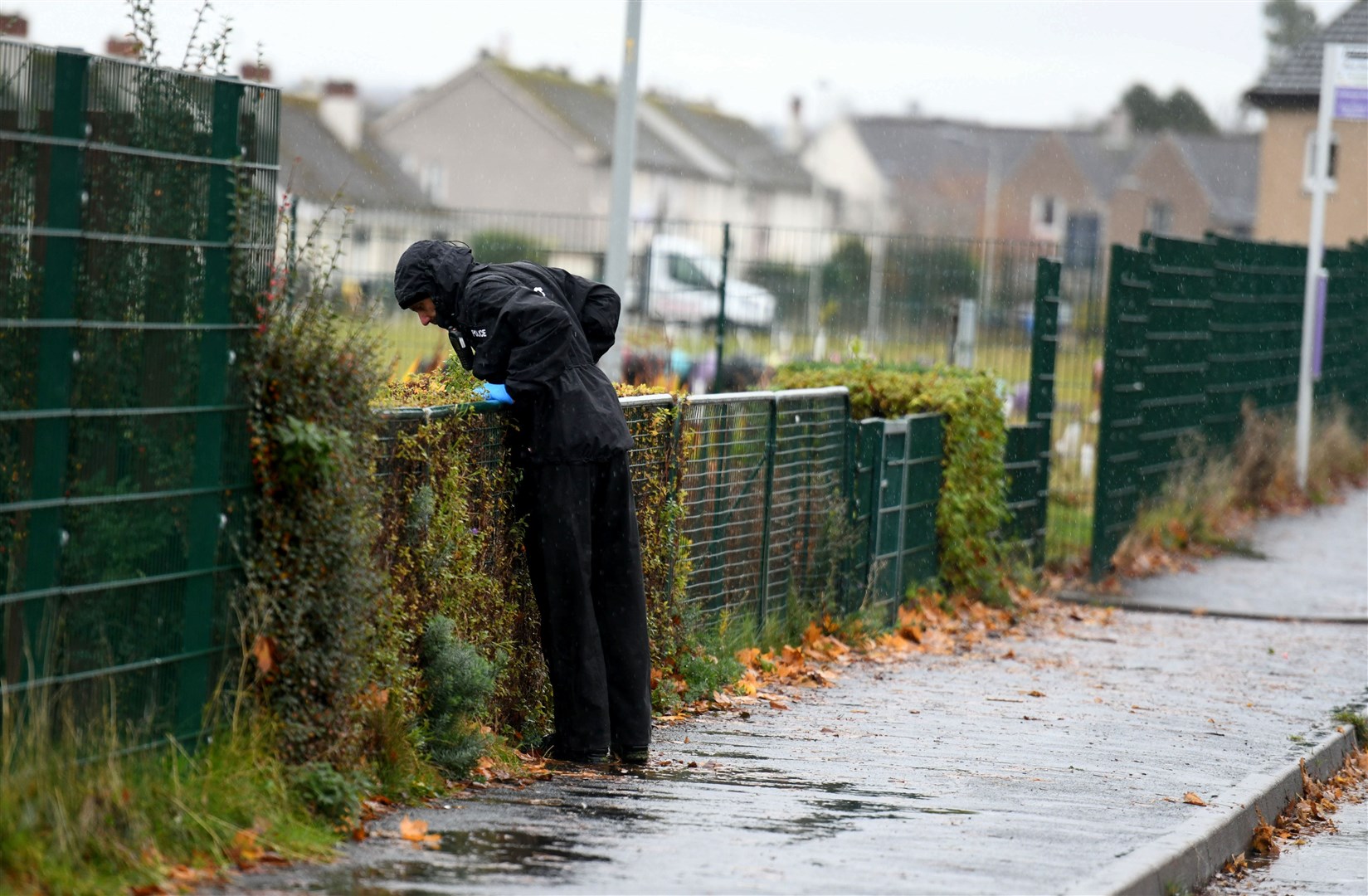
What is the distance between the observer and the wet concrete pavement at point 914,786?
17.7ft

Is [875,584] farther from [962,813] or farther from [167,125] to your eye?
[167,125]

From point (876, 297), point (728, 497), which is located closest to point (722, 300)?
point (876, 297)

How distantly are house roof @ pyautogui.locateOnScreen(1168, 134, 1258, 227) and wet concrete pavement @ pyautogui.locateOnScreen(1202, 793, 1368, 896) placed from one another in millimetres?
98737

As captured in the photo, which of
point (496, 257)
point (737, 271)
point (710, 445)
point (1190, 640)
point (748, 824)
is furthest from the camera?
point (496, 257)

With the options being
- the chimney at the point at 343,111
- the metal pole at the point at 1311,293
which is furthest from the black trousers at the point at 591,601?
the chimney at the point at 343,111

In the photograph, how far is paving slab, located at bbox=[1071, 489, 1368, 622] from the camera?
1273 cm

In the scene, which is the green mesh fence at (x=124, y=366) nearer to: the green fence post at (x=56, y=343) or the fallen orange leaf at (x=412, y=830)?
the green fence post at (x=56, y=343)

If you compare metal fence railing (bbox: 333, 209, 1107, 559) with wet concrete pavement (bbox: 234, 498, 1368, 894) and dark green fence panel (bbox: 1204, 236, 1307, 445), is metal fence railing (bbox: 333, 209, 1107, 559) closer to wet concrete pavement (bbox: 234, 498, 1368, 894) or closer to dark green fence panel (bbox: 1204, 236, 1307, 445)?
dark green fence panel (bbox: 1204, 236, 1307, 445)

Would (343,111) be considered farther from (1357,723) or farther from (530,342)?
(530,342)

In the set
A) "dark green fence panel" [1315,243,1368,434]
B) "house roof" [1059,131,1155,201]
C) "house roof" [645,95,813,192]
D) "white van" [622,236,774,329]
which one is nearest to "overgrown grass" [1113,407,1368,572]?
"dark green fence panel" [1315,243,1368,434]

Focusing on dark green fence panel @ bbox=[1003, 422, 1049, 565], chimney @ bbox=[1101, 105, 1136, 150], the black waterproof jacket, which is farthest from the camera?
chimney @ bbox=[1101, 105, 1136, 150]

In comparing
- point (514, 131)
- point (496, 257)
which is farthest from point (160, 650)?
point (514, 131)

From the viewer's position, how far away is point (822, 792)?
21.9 ft

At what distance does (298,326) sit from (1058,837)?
2.94m
